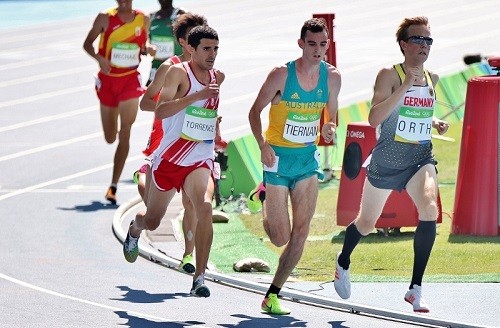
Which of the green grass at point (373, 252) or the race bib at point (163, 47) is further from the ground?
the race bib at point (163, 47)

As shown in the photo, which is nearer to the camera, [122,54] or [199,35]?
[199,35]

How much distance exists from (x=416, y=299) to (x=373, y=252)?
2.81 meters

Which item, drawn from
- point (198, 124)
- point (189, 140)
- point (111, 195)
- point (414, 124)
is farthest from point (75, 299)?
point (111, 195)

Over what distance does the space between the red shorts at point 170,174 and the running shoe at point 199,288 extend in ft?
2.59

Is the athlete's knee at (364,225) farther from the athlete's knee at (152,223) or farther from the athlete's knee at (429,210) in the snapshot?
the athlete's knee at (152,223)

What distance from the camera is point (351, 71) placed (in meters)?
31.9

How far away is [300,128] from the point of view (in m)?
12.4

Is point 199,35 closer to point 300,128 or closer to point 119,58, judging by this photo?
point 300,128

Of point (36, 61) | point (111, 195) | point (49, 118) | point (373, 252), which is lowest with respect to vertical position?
point (36, 61)

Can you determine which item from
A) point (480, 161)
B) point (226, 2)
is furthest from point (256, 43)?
point (480, 161)

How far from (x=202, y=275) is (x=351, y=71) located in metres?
19.5

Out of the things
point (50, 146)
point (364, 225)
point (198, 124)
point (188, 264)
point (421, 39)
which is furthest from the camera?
point (50, 146)

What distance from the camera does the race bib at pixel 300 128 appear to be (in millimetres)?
12352

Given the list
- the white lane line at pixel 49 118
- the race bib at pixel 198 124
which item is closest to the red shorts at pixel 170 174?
the race bib at pixel 198 124
